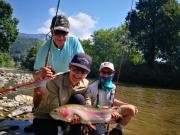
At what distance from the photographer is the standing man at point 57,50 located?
6043 millimetres

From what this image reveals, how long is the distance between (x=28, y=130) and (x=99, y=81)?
7.56ft

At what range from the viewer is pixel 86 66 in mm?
5090

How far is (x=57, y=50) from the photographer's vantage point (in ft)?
21.2

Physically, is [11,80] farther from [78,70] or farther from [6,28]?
[78,70]

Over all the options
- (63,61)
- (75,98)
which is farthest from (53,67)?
(75,98)

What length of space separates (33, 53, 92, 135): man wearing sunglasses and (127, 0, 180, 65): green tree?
48.4 meters

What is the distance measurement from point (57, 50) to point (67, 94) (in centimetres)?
139

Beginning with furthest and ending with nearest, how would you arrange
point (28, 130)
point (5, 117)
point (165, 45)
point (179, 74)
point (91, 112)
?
point (165, 45) → point (179, 74) → point (5, 117) → point (28, 130) → point (91, 112)

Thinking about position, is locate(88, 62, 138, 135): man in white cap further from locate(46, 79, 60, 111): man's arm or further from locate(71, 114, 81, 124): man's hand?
locate(71, 114, 81, 124): man's hand

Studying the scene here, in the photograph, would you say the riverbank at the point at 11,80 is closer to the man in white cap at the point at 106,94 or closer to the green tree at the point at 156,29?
the man in white cap at the point at 106,94

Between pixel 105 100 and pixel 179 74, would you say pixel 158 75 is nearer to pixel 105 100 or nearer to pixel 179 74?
pixel 179 74

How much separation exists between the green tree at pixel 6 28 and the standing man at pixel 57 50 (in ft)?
158

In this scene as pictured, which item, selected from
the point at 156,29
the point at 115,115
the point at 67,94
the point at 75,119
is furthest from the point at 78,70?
the point at 156,29

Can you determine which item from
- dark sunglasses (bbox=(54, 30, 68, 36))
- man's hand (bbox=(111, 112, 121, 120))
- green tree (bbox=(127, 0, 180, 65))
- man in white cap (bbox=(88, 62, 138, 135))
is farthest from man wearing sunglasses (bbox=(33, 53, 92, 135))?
green tree (bbox=(127, 0, 180, 65))
